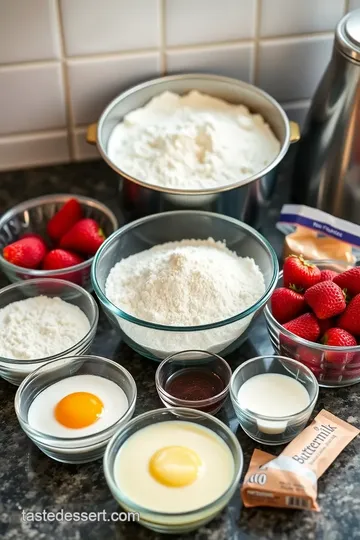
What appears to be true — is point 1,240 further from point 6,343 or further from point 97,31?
point 97,31

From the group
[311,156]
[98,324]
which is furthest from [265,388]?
[311,156]

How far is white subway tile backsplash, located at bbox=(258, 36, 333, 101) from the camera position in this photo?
1277mm

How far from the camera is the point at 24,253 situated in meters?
1.16

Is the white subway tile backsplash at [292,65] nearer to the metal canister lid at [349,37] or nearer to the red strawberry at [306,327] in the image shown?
the metal canister lid at [349,37]

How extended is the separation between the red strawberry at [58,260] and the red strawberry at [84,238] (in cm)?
2

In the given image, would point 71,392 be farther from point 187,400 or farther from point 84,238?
point 84,238

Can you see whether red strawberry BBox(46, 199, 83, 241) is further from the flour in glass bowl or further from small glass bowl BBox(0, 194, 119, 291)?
the flour in glass bowl

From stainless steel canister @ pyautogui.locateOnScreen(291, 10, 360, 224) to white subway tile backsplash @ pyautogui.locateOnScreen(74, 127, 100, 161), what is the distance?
0.36 metres

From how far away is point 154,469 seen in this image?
87cm

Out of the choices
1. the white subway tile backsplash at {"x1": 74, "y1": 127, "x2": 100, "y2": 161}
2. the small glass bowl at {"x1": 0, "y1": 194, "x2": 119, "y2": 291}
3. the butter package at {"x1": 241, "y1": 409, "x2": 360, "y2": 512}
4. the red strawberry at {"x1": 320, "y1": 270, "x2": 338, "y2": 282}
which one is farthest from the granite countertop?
the white subway tile backsplash at {"x1": 74, "y1": 127, "x2": 100, "y2": 161}

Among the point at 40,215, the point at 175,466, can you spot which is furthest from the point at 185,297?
the point at 40,215

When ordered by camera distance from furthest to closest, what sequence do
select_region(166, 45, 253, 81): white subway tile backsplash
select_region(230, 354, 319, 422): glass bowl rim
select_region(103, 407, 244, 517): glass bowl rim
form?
select_region(166, 45, 253, 81): white subway tile backsplash < select_region(230, 354, 319, 422): glass bowl rim < select_region(103, 407, 244, 517): glass bowl rim

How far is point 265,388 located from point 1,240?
1.65ft

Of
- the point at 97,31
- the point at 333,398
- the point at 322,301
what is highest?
the point at 97,31
